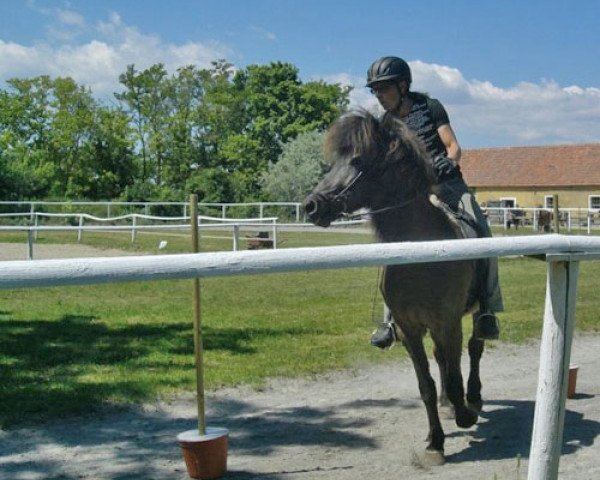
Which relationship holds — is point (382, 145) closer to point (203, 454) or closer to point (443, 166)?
point (443, 166)

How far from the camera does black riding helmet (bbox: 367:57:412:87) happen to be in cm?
558

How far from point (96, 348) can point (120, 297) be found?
4.89 metres

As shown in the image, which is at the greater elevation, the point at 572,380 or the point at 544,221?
the point at 544,221

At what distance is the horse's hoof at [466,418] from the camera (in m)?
5.66

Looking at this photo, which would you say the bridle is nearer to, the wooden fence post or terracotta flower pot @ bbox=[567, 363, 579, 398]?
the wooden fence post

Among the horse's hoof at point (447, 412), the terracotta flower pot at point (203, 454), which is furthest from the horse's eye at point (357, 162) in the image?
the horse's hoof at point (447, 412)

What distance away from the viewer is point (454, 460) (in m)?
5.29

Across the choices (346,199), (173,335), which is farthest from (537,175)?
(346,199)

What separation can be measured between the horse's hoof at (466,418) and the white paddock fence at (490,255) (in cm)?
234

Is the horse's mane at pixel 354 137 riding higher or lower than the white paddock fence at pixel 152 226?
higher

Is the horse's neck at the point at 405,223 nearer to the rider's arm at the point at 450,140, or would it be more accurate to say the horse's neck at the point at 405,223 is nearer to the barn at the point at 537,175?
the rider's arm at the point at 450,140

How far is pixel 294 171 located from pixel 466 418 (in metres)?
52.1

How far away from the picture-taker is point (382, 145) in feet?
16.8

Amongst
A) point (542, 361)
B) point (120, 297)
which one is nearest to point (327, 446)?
point (542, 361)
